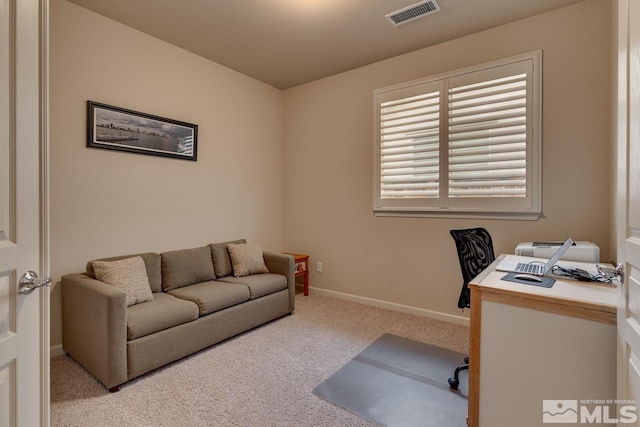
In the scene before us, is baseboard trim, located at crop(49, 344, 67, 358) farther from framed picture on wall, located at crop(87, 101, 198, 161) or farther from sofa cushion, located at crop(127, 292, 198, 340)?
framed picture on wall, located at crop(87, 101, 198, 161)

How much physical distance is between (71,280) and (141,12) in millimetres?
2301

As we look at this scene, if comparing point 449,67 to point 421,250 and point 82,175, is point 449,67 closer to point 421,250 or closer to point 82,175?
point 421,250

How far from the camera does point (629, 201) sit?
1.10 metres

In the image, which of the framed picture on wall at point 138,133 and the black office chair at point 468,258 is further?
the framed picture on wall at point 138,133

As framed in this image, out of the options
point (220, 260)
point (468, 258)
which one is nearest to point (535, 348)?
point (468, 258)

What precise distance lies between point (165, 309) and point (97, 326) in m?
0.43

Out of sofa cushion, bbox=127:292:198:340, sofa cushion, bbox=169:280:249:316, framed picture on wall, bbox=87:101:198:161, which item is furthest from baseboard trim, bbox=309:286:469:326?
framed picture on wall, bbox=87:101:198:161

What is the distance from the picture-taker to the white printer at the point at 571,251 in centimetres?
218

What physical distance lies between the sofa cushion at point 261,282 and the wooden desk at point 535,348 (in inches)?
82.3

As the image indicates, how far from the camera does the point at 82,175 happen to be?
267 cm

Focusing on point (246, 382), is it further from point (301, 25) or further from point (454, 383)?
point (301, 25)

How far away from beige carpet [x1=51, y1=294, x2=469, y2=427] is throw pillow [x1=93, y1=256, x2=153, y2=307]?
23.3 inches

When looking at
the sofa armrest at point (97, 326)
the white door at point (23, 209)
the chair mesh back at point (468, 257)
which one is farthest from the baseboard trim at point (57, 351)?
the chair mesh back at point (468, 257)

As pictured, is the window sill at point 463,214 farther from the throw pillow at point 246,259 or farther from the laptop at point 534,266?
the throw pillow at point 246,259
